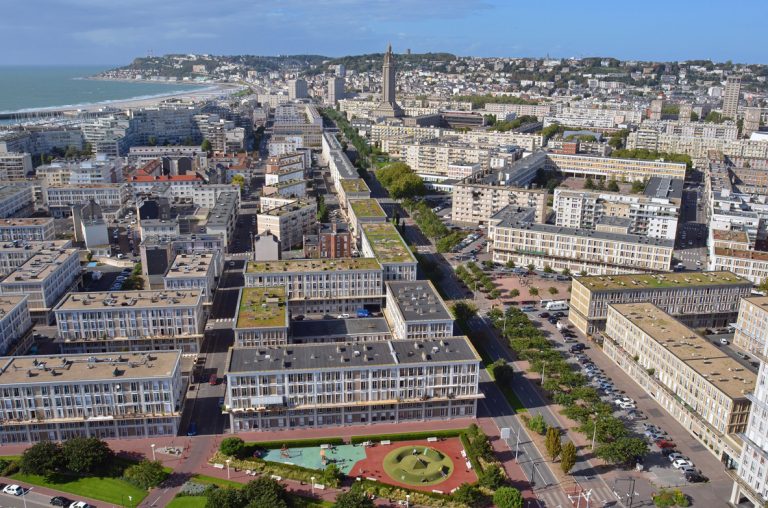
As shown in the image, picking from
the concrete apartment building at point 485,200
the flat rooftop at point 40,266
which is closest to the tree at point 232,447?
the flat rooftop at point 40,266

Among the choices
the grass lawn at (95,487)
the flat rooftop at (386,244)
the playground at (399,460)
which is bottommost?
the grass lawn at (95,487)

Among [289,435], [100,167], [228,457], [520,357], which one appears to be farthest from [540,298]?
→ [100,167]

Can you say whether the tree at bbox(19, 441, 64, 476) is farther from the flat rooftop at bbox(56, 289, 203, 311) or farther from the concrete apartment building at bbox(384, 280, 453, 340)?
the concrete apartment building at bbox(384, 280, 453, 340)

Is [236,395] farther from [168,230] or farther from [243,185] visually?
[243,185]

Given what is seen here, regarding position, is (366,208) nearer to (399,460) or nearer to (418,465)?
(399,460)

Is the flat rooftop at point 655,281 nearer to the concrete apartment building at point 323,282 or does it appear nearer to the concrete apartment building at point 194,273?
the concrete apartment building at point 323,282
